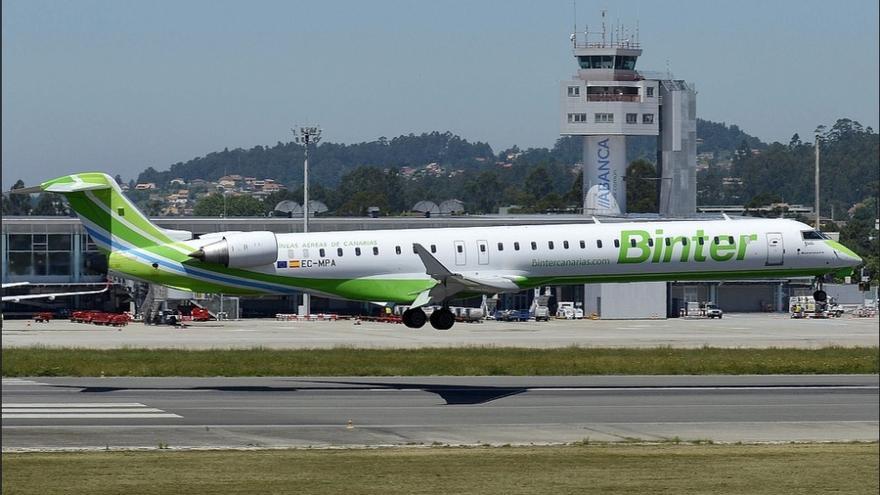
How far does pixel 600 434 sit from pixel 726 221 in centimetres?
2273

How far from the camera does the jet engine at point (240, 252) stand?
54.4 meters

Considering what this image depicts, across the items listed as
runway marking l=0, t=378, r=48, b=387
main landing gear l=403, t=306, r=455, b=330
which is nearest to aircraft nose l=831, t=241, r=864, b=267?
main landing gear l=403, t=306, r=455, b=330

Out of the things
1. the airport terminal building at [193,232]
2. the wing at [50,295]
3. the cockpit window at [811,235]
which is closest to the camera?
the cockpit window at [811,235]

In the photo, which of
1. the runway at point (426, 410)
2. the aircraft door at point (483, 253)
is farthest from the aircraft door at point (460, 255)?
the runway at point (426, 410)

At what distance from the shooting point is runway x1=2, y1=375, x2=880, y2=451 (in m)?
35.8

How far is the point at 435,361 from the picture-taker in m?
58.3

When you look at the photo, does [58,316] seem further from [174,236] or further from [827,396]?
[827,396]

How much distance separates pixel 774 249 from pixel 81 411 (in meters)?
28.2

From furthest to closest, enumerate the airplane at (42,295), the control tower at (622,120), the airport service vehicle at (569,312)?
the control tower at (622,120)
the airport service vehicle at (569,312)
the airplane at (42,295)

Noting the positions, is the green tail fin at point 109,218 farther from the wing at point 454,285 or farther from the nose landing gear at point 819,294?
the nose landing gear at point 819,294

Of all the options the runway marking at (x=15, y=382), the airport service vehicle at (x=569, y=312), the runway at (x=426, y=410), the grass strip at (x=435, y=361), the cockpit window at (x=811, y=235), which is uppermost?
the cockpit window at (x=811, y=235)

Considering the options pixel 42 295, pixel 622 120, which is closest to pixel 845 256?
pixel 42 295

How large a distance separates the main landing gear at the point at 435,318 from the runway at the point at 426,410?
259 cm

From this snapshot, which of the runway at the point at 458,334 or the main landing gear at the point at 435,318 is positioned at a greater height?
the main landing gear at the point at 435,318
